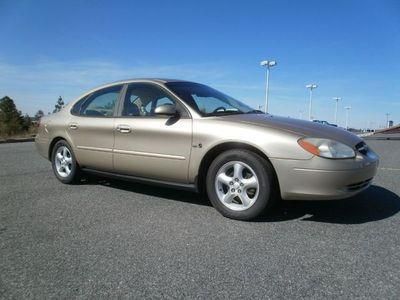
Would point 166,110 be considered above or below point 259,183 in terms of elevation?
above

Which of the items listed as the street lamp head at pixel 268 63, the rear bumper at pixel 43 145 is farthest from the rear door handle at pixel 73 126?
the street lamp head at pixel 268 63

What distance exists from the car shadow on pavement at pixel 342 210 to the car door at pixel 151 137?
1.14 meters

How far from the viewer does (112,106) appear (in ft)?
17.7

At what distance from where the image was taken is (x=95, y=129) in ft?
17.8

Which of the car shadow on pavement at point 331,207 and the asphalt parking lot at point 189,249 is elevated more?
the car shadow on pavement at point 331,207

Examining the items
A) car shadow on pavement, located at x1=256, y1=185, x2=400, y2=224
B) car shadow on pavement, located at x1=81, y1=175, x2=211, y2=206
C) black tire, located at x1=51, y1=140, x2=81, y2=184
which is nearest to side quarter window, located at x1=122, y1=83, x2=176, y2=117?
car shadow on pavement, located at x1=81, y1=175, x2=211, y2=206

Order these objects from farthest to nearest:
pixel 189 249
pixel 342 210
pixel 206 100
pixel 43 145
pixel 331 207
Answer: pixel 43 145, pixel 206 100, pixel 331 207, pixel 342 210, pixel 189 249

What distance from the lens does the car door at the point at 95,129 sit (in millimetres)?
5262

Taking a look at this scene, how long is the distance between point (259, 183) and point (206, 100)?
145 cm

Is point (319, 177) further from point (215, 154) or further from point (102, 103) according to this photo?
point (102, 103)

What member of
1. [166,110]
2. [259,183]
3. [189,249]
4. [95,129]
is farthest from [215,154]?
[95,129]

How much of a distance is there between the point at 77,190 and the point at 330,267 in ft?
12.2

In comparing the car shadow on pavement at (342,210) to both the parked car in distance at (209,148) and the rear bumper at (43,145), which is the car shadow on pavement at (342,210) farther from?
the rear bumper at (43,145)

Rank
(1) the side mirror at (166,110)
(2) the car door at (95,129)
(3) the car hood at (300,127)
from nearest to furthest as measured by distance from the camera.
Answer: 1. (3) the car hood at (300,127)
2. (1) the side mirror at (166,110)
3. (2) the car door at (95,129)
